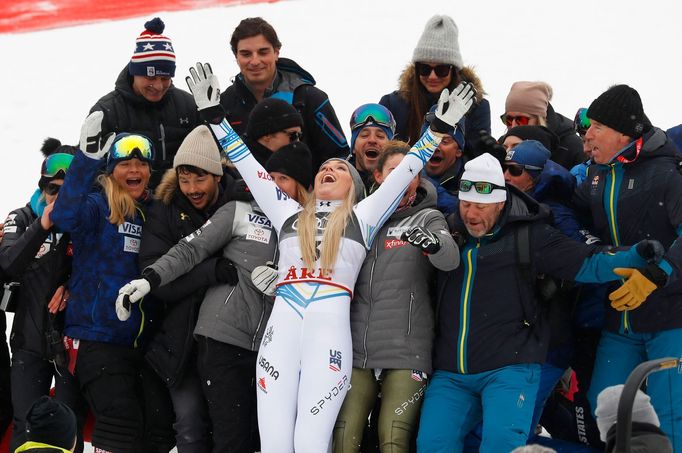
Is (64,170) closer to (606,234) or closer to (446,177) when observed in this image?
(446,177)

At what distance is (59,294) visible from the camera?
230 inches

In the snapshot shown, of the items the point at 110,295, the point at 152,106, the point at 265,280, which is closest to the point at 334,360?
the point at 265,280

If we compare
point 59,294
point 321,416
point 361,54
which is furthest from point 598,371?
point 361,54

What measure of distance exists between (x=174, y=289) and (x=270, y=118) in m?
1.14

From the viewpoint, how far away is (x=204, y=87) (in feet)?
18.3

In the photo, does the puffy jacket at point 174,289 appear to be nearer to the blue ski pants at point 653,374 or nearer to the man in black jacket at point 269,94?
the man in black jacket at point 269,94

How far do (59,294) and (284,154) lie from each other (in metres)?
1.48

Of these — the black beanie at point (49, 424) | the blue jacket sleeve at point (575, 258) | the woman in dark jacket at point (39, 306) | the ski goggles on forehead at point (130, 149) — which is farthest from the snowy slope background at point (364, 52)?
the black beanie at point (49, 424)

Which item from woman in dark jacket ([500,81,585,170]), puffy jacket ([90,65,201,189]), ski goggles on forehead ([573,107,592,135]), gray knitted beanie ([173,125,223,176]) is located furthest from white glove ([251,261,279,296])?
ski goggles on forehead ([573,107,592,135])

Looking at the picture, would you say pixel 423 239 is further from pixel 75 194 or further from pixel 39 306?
pixel 39 306

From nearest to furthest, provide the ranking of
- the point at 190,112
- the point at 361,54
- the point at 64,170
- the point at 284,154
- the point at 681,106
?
the point at 284,154 → the point at 64,170 → the point at 190,112 → the point at 681,106 → the point at 361,54

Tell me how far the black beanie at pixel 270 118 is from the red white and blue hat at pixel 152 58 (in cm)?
82

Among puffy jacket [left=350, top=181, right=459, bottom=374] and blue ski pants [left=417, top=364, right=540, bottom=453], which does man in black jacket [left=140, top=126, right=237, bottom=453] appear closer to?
puffy jacket [left=350, top=181, right=459, bottom=374]

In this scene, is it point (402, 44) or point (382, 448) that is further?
point (402, 44)
